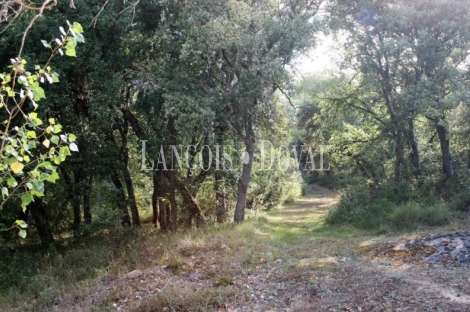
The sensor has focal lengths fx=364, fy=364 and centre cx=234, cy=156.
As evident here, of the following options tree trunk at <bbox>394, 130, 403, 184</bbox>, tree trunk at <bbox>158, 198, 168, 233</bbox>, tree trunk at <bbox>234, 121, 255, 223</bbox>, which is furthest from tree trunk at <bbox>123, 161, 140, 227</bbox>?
tree trunk at <bbox>394, 130, 403, 184</bbox>

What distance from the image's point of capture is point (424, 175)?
1280 centimetres

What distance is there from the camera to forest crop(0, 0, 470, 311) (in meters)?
6.49

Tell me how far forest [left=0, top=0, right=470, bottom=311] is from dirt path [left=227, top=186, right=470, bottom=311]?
4 cm

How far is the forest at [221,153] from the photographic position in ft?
21.3

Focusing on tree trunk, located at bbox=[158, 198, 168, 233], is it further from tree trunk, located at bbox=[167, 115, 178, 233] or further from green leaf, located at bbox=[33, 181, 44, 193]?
green leaf, located at bbox=[33, 181, 44, 193]

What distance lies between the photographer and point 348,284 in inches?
227

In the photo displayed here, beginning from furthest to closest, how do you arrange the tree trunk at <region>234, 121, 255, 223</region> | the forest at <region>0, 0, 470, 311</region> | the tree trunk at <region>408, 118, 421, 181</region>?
the tree trunk at <region>408, 118, 421, 181</region>, the tree trunk at <region>234, 121, 255, 223</region>, the forest at <region>0, 0, 470, 311</region>

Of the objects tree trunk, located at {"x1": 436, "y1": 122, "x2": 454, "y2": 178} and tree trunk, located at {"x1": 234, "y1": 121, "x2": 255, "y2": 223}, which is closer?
tree trunk, located at {"x1": 234, "y1": 121, "x2": 255, "y2": 223}

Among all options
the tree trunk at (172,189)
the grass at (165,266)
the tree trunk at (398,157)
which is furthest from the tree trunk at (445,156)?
the tree trunk at (172,189)

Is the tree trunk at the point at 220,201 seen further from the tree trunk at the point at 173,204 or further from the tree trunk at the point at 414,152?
the tree trunk at the point at 414,152

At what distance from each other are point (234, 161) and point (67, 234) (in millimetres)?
6084

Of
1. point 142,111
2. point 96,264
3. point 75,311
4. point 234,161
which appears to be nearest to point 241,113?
point 234,161

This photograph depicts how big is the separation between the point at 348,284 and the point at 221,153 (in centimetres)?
581

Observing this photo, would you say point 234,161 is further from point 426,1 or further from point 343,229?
point 426,1
